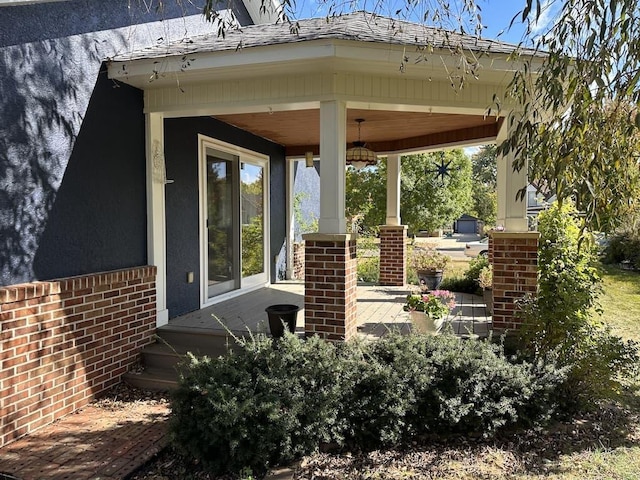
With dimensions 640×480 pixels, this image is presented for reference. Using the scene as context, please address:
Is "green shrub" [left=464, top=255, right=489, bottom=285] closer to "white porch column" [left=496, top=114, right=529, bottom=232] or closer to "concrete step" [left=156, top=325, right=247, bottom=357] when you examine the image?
"white porch column" [left=496, top=114, right=529, bottom=232]

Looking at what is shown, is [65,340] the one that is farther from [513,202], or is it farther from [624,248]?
[624,248]

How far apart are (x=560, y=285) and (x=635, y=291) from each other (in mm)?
7455

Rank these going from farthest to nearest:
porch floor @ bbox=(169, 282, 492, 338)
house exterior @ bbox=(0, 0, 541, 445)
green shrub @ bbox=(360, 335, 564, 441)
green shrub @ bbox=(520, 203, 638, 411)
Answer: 1. porch floor @ bbox=(169, 282, 492, 338)
2. green shrub @ bbox=(520, 203, 638, 411)
3. house exterior @ bbox=(0, 0, 541, 445)
4. green shrub @ bbox=(360, 335, 564, 441)

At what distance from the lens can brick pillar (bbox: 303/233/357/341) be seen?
14.2ft

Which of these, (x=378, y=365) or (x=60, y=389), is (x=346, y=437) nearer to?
(x=378, y=365)

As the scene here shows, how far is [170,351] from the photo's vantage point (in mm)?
4832

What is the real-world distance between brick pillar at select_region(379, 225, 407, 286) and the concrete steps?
175 inches

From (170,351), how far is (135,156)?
2078mm

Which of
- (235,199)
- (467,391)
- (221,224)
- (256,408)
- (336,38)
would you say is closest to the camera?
(256,408)

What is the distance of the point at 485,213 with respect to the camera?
33250 mm

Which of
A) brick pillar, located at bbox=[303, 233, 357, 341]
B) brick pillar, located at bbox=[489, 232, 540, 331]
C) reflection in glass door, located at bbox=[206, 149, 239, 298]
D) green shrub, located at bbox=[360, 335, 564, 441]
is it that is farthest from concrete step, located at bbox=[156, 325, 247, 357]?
brick pillar, located at bbox=[489, 232, 540, 331]

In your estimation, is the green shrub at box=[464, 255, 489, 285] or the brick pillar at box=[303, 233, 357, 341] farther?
the green shrub at box=[464, 255, 489, 285]

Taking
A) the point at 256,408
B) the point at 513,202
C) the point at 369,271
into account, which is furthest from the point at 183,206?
the point at 369,271

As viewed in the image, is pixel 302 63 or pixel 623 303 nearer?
pixel 302 63
